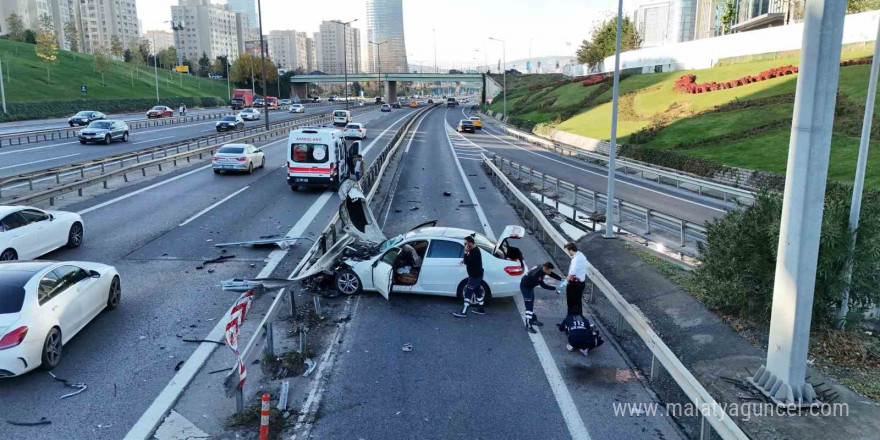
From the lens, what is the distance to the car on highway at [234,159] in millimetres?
29250

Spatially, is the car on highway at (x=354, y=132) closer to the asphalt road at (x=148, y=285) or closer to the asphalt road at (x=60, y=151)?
the asphalt road at (x=60, y=151)

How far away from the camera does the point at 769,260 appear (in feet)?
32.5

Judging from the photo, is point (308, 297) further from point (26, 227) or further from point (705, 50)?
point (705, 50)

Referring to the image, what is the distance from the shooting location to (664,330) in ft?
33.8

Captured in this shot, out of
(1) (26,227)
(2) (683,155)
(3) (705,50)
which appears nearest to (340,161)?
(1) (26,227)

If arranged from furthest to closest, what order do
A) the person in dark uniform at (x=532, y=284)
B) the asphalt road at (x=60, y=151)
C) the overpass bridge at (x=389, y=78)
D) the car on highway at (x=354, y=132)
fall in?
the overpass bridge at (x=389, y=78) → the car on highway at (x=354, y=132) → the asphalt road at (x=60, y=151) → the person in dark uniform at (x=532, y=284)

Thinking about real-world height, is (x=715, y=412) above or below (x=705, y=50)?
below

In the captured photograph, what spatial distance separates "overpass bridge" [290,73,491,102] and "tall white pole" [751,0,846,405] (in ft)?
383

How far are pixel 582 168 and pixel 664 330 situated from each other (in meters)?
30.0

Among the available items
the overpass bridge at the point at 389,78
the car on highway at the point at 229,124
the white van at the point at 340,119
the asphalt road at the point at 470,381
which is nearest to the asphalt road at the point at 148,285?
the asphalt road at the point at 470,381

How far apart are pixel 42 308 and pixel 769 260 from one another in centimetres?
1123

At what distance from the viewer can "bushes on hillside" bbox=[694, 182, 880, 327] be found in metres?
9.22

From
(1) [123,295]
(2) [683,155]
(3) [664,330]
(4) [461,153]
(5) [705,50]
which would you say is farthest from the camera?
(5) [705,50]

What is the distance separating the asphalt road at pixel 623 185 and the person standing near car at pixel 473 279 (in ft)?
27.0
